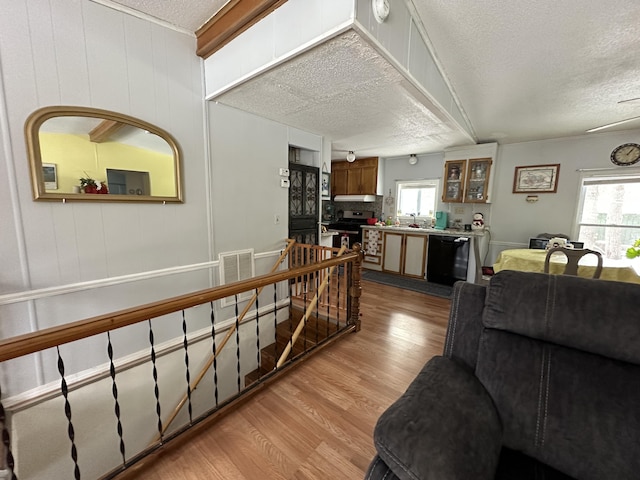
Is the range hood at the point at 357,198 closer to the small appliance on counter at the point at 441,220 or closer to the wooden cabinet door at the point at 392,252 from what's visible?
the wooden cabinet door at the point at 392,252

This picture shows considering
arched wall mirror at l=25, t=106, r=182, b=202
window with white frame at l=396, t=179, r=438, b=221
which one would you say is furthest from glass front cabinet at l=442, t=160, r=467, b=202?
arched wall mirror at l=25, t=106, r=182, b=202

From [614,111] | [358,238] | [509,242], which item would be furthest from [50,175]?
[509,242]

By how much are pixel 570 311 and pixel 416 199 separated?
4617 millimetres

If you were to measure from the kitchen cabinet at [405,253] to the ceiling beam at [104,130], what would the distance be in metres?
4.25

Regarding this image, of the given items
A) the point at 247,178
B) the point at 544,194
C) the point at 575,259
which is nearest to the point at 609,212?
the point at 544,194

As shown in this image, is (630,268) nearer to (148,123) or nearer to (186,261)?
(186,261)

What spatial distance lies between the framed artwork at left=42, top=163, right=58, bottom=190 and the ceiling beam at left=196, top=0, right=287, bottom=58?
1507 mm

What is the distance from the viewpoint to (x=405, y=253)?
4770mm

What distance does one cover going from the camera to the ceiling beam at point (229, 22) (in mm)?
1688

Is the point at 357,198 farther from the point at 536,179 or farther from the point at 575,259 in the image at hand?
the point at 575,259

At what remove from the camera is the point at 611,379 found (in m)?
0.90

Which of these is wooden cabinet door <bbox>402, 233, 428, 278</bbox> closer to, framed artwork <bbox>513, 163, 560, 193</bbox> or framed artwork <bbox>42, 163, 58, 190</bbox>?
framed artwork <bbox>513, 163, 560, 193</bbox>

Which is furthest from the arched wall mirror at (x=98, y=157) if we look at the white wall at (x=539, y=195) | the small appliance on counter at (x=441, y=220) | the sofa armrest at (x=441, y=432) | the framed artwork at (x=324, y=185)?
the white wall at (x=539, y=195)

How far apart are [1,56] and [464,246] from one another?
5095 millimetres
